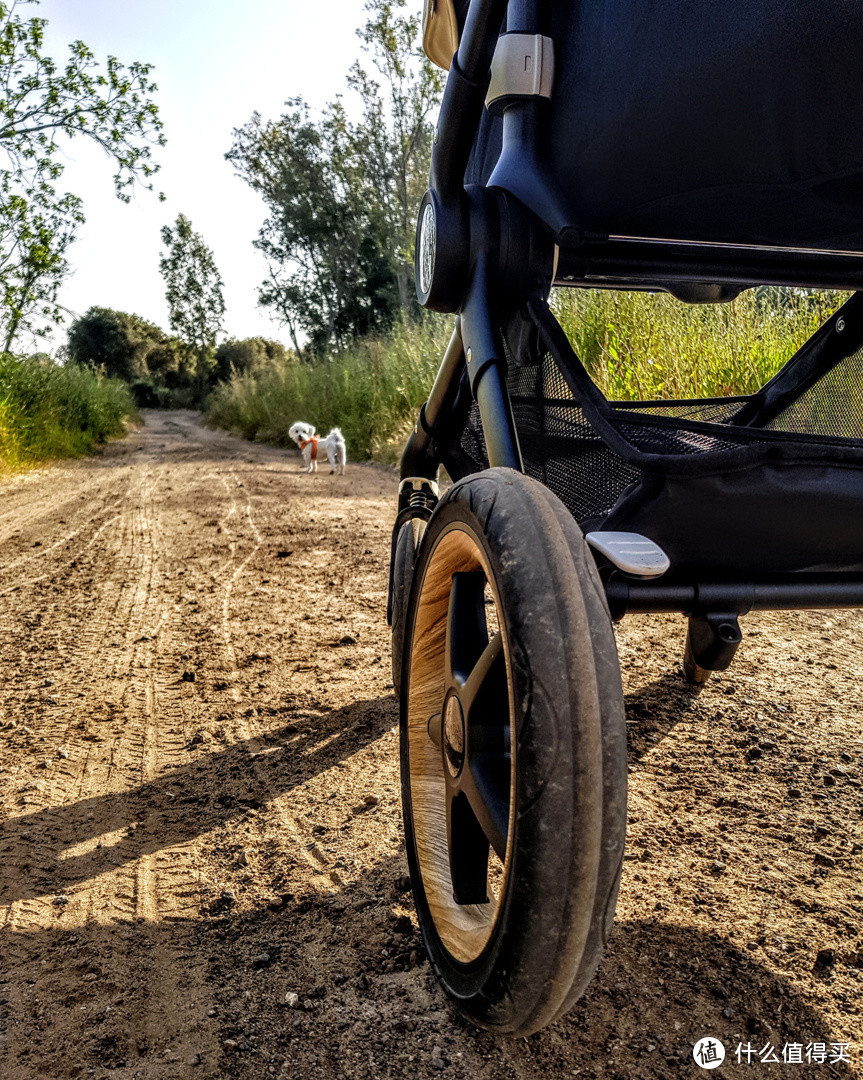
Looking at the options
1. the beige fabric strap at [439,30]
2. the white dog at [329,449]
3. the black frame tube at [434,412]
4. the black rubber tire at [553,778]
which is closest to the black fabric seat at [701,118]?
the black frame tube at [434,412]

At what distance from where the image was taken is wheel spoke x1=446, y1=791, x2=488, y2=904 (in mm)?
1333

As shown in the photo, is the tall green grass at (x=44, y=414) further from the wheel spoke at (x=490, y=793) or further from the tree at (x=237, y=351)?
the tree at (x=237, y=351)

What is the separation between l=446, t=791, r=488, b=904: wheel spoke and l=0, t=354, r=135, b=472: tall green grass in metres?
10.6

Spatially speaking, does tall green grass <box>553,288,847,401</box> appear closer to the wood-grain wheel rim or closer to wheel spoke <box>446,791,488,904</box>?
the wood-grain wheel rim

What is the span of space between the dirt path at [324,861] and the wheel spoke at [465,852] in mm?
223

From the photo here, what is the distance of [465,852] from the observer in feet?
4.46

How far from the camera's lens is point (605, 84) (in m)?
1.47

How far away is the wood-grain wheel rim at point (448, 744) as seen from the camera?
3.91 ft

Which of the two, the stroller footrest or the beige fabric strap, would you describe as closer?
the stroller footrest

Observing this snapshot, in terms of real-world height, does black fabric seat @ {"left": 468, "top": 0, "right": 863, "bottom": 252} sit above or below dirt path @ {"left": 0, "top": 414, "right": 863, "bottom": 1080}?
above

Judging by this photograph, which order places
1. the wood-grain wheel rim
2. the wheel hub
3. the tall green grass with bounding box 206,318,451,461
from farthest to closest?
the tall green grass with bounding box 206,318,451,461 → the wheel hub → the wood-grain wheel rim

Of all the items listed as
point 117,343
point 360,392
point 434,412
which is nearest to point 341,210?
point 360,392

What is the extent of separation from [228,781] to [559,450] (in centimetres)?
135


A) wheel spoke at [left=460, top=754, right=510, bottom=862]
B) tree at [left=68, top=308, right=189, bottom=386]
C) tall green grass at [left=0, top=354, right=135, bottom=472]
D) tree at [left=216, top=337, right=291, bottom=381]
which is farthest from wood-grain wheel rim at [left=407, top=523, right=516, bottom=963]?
tree at [left=68, top=308, right=189, bottom=386]
